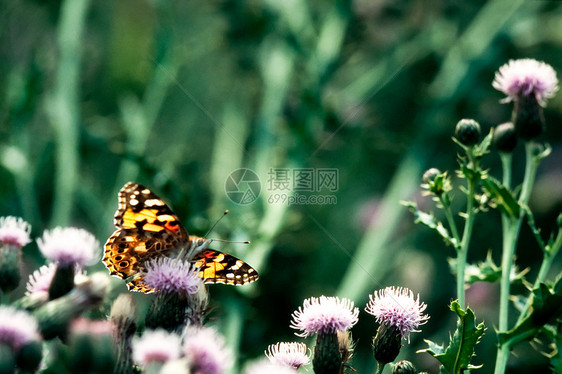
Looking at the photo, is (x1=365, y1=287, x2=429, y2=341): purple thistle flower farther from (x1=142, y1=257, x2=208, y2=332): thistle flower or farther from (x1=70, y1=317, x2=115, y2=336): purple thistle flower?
(x1=70, y1=317, x2=115, y2=336): purple thistle flower

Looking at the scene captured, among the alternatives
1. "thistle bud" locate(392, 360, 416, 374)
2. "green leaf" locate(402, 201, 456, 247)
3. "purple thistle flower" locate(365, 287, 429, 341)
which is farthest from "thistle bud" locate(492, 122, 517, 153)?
"thistle bud" locate(392, 360, 416, 374)

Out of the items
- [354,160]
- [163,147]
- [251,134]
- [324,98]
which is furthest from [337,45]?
[163,147]

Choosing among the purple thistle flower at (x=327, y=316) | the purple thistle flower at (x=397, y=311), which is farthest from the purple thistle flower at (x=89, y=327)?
the purple thistle flower at (x=397, y=311)

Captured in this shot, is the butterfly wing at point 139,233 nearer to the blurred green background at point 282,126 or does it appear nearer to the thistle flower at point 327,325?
the thistle flower at point 327,325

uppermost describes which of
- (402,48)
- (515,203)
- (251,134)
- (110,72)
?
(402,48)

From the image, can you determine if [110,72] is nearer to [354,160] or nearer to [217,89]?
[217,89]

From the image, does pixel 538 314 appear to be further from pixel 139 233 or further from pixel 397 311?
pixel 139 233
